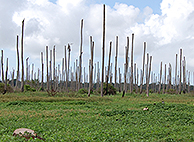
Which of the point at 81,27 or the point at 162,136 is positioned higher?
the point at 81,27

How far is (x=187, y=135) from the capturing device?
7777 mm

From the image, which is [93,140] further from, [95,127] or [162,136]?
[162,136]

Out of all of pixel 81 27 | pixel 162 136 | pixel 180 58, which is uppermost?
pixel 81 27

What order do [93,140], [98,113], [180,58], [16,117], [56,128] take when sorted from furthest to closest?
[180,58] < [98,113] < [16,117] < [56,128] < [93,140]

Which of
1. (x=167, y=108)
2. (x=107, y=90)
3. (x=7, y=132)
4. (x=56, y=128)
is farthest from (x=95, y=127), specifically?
(x=107, y=90)

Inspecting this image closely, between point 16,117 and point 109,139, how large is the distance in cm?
564

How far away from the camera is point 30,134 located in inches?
298

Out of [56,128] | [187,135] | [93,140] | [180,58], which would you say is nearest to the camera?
[93,140]

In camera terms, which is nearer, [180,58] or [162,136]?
[162,136]

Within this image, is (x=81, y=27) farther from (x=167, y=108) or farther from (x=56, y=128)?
(x=56, y=128)

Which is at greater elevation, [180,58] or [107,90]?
[180,58]

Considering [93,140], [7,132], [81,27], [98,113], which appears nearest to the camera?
[93,140]

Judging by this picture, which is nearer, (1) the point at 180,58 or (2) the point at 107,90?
(2) the point at 107,90

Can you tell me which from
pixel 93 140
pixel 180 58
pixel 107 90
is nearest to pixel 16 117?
pixel 93 140
